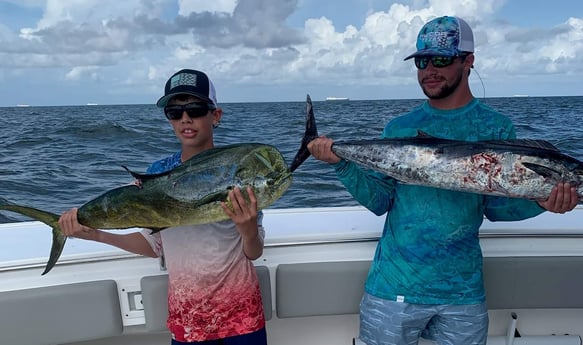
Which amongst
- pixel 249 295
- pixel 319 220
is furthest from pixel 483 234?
pixel 249 295

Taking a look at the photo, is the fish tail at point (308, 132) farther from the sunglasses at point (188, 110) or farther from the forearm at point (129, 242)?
the forearm at point (129, 242)

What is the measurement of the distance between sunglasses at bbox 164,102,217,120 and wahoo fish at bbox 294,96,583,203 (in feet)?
2.33

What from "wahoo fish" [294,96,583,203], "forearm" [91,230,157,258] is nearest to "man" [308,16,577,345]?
"wahoo fish" [294,96,583,203]

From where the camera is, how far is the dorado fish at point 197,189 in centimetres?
177

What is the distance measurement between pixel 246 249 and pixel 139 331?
934 millimetres

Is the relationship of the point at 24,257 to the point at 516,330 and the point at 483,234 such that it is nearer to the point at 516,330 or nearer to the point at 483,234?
the point at 483,234

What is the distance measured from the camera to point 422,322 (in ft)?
7.23

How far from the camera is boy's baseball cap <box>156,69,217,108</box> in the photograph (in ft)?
6.77

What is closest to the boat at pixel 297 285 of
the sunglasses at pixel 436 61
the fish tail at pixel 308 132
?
the fish tail at pixel 308 132

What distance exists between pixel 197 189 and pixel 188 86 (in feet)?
1.61

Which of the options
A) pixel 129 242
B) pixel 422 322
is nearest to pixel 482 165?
pixel 422 322

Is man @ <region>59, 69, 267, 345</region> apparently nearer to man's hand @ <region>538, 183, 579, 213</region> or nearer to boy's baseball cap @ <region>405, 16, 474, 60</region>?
boy's baseball cap @ <region>405, 16, 474, 60</region>

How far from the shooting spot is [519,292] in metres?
2.67

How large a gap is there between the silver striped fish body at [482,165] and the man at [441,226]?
156 millimetres
